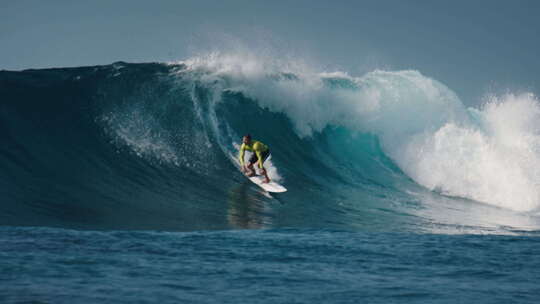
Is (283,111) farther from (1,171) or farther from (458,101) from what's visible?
(1,171)

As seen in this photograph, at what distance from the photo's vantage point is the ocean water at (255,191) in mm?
5215

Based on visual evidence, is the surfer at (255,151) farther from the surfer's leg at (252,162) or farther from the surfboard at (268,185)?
the surfboard at (268,185)

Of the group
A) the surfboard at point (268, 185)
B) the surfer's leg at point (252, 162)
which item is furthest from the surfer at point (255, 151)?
the surfboard at point (268, 185)

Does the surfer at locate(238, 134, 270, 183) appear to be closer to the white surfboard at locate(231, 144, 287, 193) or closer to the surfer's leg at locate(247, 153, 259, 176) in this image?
the surfer's leg at locate(247, 153, 259, 176)

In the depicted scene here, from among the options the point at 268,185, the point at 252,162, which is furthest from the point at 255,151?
the point at 268,185

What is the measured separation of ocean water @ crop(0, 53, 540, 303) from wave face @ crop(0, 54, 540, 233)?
0.06m

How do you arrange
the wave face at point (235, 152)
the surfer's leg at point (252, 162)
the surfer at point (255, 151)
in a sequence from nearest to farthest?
the wave face at point (235, 152)
the surfer at point (255, 151)
the surfer's leg at point (252, 162)

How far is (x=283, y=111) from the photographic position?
56.7ft

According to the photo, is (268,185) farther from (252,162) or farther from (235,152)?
(235,152)

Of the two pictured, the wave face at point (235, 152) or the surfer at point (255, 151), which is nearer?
the wave face at point (235, 152)

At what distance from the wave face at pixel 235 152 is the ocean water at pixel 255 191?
6 cm

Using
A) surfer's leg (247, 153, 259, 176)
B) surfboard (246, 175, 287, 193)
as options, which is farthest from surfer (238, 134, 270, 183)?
surfboard (246, 175, 287, 193)

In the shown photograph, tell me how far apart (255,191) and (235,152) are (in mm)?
2291

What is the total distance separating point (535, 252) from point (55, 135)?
8.70 m
